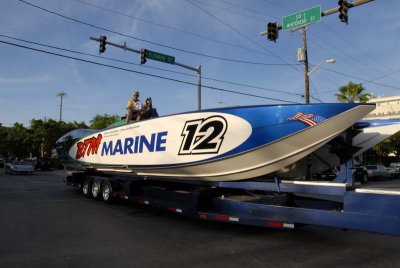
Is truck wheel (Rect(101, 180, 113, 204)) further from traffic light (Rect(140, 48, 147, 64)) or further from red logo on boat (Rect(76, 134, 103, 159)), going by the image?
traffic light (Rect(140, 48, 147, 64))

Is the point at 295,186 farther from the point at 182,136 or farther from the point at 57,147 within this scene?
the point at 57,147

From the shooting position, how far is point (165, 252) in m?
6.45

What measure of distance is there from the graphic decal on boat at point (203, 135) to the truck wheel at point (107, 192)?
3861mm

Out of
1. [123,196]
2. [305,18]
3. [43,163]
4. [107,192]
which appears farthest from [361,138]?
[43,163]

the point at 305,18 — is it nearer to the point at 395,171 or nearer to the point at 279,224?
the point at 279,224

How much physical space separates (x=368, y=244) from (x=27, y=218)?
779 centimetres

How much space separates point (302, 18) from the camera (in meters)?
15.4

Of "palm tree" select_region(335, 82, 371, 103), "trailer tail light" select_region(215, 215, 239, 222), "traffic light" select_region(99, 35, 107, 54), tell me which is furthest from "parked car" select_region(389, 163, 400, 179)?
"trailer tail light" select_region(215, 215, 239, 222)

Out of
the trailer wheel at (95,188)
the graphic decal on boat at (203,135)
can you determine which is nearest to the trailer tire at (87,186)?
the trailer wheel at (95,188)

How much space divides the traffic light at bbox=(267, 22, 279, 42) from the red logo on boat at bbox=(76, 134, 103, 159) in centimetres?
913

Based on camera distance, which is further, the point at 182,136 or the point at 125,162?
the point at 125,162

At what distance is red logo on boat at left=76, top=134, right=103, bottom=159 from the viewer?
42.6ft

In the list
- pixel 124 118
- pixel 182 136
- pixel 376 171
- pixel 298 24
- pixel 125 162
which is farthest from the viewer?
pixel 376 171

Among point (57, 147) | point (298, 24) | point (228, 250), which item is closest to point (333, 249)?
point (228, 250)
